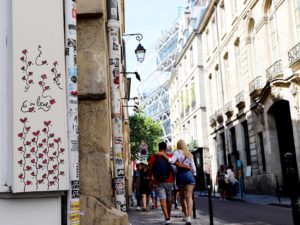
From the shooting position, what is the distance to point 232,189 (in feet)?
67.5

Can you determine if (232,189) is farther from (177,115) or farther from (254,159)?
(177,115)

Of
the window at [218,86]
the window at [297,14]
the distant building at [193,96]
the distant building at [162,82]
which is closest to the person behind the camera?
the window at [297,14]

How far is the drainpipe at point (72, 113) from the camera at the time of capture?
330cm

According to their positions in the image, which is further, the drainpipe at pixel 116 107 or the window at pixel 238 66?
the window at pixel 238 66

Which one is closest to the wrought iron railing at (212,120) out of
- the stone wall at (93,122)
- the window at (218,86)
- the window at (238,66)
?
the window at (218,86)

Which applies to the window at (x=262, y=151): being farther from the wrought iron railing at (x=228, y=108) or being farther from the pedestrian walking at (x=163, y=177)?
the pedestrian walking at (x=163, y=177)

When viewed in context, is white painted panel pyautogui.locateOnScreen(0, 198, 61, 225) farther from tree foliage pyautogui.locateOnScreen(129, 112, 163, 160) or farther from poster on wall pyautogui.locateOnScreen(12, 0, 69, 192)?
tree foliage pyautogui.locateOnScreen(129, 112, 163, 160)

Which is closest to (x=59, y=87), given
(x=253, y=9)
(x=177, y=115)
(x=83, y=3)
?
(x=83, y=3)

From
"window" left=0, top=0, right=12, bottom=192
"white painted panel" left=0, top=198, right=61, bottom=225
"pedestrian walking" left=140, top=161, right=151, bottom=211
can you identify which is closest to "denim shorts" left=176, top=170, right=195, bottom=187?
"pedestrian walking" left=140, top=161, right=151, bottom=211

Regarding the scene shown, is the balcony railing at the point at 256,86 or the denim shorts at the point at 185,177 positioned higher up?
the balcony railing at the point at 256,86

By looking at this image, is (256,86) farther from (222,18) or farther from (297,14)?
(222,18)

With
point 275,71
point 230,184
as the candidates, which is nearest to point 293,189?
point 275,71

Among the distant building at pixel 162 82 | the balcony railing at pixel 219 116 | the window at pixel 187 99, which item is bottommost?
the balcony railing at pixel 219 116

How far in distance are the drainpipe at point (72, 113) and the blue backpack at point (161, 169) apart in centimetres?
580
